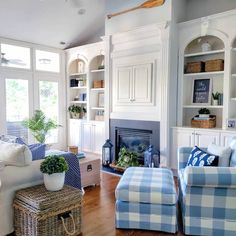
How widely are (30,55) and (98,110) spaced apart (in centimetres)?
193

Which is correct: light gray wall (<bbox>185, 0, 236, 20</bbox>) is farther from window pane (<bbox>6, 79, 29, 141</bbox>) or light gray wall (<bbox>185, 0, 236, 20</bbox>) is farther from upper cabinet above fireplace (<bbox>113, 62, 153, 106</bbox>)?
window pane (<bbox>6, 79, 29, 141</bbox>)

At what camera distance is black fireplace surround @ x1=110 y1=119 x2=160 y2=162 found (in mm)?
4238

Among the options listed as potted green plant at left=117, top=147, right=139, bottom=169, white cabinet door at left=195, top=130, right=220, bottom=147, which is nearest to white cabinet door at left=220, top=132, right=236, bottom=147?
white cabinet door at left=195, top=130, right=220, bottom=147

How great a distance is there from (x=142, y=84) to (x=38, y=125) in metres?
2.35

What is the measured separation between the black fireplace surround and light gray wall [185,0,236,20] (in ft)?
6.70

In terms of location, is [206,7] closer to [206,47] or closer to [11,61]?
[206,47]

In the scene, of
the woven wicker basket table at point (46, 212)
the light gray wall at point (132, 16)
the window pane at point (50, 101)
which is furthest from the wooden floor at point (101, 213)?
the light gray wall at point (132, 16)

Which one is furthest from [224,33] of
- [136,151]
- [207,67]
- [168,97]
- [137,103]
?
[136,151]

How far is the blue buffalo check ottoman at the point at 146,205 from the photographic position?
2.23 meters

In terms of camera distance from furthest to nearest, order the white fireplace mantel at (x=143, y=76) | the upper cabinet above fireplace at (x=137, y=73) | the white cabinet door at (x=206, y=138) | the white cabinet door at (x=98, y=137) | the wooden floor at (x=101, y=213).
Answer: the white cabinet door at (x=98, y=137), the upper cabinet above fireplace at (x=137, y=73), the white fireplace mantel at (x=143, y=76), the white cabinet door at (x=206, y=138), the wooden floor at (x=101, y=213)

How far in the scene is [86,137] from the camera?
18.3ft

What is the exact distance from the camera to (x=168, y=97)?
401cm

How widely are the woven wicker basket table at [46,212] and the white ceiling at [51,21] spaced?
3469 mm

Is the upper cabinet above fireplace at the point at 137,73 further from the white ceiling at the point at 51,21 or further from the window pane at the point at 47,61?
the window pane at the point at 47,61
